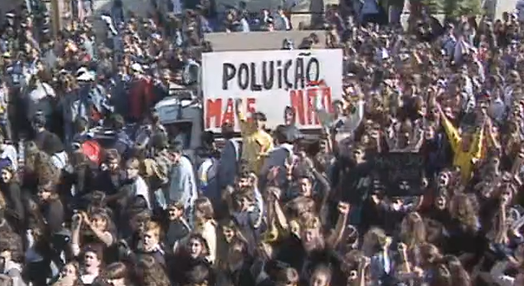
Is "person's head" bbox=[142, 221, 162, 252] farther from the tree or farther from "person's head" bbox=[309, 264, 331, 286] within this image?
the tree

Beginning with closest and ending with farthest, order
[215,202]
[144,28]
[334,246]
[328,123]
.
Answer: [334,246]
[215,202]
[328,123]
[144,28]

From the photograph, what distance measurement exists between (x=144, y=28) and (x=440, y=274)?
14.4m

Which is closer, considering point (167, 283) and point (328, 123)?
point (167, 283)

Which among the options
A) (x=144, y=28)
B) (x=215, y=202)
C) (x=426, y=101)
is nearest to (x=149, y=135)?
(x=215, y=202)

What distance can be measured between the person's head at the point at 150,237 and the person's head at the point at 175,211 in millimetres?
674

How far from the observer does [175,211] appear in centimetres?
930

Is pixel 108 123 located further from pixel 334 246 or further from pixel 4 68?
pixel 334 246

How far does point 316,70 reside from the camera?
42.2 ft

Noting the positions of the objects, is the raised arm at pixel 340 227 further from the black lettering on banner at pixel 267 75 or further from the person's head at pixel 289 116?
the black lettering on banner at pixel 267 75

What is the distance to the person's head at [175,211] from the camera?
9273 mm

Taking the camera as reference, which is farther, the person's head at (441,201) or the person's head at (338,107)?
the person's head at (338,107)

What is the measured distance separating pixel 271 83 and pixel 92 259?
497cm

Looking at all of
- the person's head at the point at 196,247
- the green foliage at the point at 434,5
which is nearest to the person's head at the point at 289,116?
the person's head at the point at 196,247

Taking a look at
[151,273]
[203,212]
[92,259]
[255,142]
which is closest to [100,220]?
[92,259]
